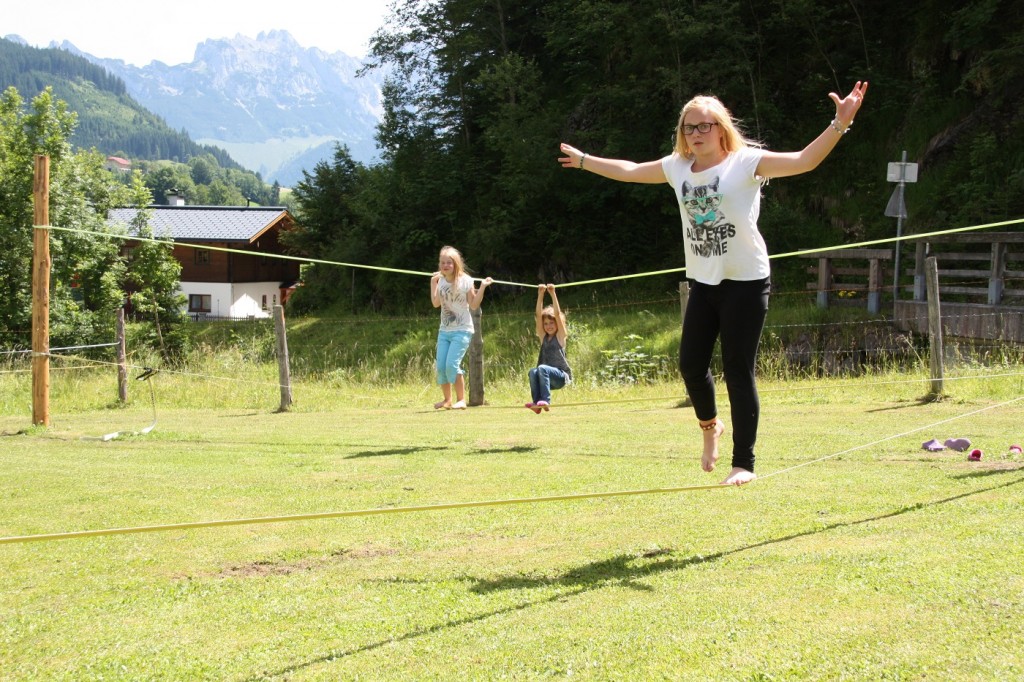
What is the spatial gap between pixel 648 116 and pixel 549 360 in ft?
70.7

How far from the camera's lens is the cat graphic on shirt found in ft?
14.9

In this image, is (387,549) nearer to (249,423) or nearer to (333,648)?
(333,648)

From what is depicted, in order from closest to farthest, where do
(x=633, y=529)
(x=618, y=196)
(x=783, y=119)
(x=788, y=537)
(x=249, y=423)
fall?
(x=788, y=537) → (x=633, y=529) → (x=249, y=423) → (x=783, y=119) → (x=618, y=196)

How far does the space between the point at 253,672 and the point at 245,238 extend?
198 ft

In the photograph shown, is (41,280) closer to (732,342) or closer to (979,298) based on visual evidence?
(732,342)

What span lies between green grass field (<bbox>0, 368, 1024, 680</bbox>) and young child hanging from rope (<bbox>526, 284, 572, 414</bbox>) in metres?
0.81

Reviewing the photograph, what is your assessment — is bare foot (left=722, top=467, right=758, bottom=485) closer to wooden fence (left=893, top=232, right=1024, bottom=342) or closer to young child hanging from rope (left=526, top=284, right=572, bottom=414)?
young child hanging from rope (left=526, top=284, right=572, bottom=414)

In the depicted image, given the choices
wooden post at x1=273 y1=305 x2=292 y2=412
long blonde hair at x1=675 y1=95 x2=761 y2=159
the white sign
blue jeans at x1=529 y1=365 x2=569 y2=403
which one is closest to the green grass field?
blue jeans at x1=529 y1=365 x2=569 y2=403

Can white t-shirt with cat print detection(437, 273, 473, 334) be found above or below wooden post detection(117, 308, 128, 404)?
above

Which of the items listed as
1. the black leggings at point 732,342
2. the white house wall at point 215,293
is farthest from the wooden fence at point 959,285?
the white house wall at point 215,293

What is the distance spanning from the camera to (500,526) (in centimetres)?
558

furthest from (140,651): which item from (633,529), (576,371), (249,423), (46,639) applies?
(576,371)

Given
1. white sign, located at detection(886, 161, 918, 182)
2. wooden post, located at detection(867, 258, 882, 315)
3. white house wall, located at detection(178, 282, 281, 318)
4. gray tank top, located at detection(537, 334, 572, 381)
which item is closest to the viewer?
gray tank top, located at detection(537, 334, 572, 381)

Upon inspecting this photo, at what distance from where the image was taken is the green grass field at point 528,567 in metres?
3.61
